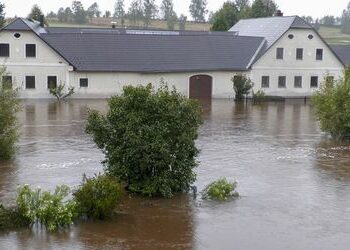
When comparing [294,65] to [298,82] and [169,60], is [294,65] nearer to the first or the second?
[298,82]

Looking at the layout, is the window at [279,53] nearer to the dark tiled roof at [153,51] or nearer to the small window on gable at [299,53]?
the small window on gable at [299,53]

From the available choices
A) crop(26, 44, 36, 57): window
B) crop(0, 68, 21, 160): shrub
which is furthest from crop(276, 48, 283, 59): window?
crop(0, 68, 21, 160): shrub

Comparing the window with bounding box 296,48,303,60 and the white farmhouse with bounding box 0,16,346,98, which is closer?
the white farmhouse with bounding box 0,16,346,98

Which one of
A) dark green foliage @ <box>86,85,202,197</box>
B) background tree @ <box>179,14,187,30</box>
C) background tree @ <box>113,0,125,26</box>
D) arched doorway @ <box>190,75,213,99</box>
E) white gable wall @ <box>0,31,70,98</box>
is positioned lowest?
dark green foliage @ <box>86,85,202,197</box>

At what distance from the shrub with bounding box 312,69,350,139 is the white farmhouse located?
1703cm

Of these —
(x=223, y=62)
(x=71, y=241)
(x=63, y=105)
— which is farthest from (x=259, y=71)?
(x=71, y=241)

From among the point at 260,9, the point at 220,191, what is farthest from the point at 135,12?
the point at 220,191

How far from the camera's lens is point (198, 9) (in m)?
154

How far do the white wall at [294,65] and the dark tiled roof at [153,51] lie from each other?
4.40ft

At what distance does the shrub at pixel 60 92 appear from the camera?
39.7 m

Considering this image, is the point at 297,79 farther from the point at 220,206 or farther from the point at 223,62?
the point at 220,206

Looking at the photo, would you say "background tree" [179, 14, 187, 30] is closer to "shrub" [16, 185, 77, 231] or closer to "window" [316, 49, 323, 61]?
"window" [316, 49, 323, 61]

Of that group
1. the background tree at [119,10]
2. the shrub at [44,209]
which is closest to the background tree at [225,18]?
the shrub at [44,209]

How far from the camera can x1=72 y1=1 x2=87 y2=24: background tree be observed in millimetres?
129750
